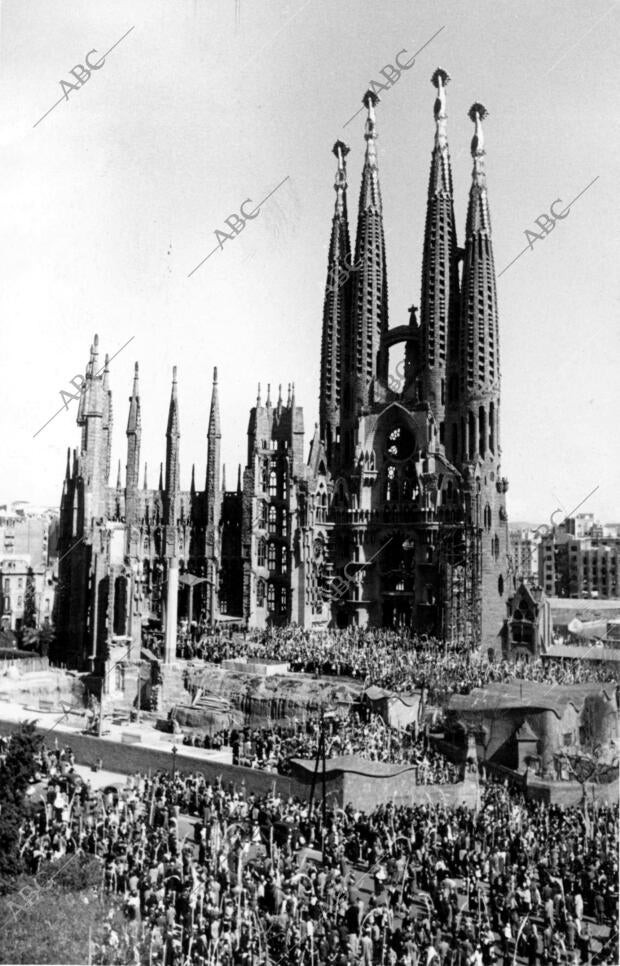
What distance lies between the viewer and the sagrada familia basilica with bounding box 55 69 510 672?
65.5m

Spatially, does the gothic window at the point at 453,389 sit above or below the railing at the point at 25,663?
above

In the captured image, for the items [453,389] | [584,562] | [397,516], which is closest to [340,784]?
[397,516]

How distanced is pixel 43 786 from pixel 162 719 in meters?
11.7

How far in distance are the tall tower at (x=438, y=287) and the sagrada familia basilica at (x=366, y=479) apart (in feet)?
0.36

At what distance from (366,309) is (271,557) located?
20.9 m

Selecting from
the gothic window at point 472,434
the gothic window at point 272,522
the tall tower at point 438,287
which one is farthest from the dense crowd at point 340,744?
the tall tower at point 438,287

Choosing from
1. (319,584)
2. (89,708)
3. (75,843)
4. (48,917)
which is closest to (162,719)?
(89,708)

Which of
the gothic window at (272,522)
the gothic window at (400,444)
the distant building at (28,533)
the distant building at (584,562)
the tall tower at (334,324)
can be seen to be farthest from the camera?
the distant building at (584,562)

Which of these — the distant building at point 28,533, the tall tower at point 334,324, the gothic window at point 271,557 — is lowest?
the gothic window at point 271,557

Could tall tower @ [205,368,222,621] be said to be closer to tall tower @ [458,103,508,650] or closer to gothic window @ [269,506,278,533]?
gothic window @ [269,506,278,533]

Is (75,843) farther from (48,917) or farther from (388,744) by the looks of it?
(388,744)

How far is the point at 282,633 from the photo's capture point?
197ft

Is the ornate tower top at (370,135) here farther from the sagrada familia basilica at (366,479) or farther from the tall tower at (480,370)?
the tall tower at (480,370)

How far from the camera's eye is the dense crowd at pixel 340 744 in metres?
31.4
